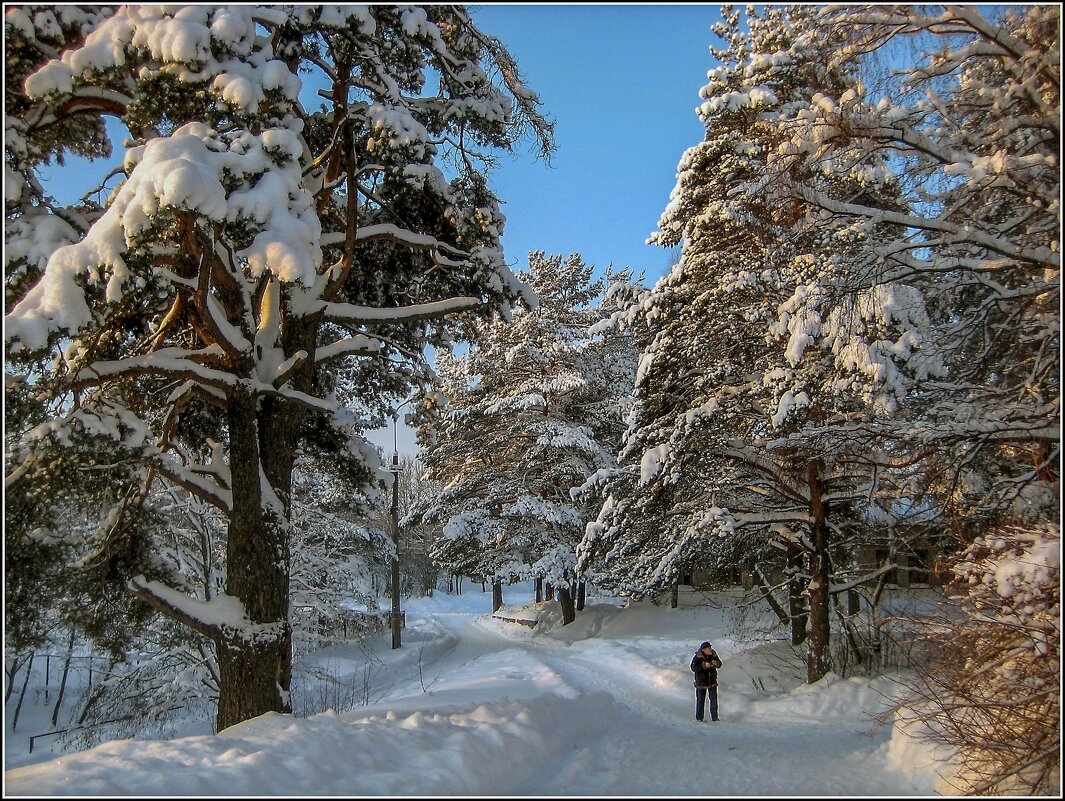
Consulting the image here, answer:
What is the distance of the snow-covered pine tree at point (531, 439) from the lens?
24.6m

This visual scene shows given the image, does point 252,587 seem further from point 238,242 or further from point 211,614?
point 238,242

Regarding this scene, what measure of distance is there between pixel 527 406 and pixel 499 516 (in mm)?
4469

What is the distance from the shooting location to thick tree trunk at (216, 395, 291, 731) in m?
7.22

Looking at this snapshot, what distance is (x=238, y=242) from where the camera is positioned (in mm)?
6516

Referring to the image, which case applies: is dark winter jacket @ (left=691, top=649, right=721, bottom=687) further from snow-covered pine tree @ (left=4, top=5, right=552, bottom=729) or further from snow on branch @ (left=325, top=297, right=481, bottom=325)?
snow on branch @ (left=325, top=297, right=481, bottom=325)

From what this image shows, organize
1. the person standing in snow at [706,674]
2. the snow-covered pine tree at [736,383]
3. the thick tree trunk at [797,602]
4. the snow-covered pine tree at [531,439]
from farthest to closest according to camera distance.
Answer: the snow-covered pine tree at [531,439], the thick tree trunk at [797,602], the person standing in snow at [706,674], the snow-covered pine tree at [736,383]

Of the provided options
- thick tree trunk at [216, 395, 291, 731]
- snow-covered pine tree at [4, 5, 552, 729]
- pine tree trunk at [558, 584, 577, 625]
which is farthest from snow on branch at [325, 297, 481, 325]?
pine tree trunk at [558, 584, 577, 625]

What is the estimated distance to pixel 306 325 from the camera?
8.49 metres

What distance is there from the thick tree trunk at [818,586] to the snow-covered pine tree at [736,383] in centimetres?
3

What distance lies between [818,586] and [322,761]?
9819 millimetres

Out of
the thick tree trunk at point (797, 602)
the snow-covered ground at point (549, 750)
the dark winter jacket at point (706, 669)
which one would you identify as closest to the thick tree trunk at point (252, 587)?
the snow-covered ground at point (549, 750)

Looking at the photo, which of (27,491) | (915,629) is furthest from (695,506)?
(27,491)

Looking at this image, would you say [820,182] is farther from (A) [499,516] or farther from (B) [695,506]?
(A) [499,516]

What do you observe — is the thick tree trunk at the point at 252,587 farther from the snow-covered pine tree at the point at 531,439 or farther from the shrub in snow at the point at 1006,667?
the snow-covered pine tree at the point at 531,439
